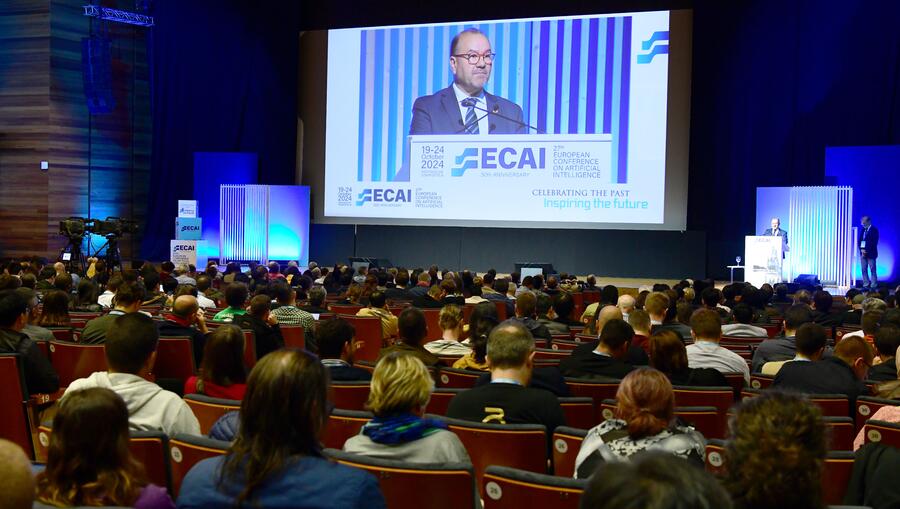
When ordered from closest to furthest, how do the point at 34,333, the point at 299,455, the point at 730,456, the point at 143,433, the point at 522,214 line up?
the point at 730,456
the point at 299,455
the point at 143,433
the point at 34,333
the point at 522,214

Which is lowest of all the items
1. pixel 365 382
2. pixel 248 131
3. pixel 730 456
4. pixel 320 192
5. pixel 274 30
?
pixel 365 382

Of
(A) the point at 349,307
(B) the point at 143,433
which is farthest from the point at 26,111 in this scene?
(B) the point at 143,433

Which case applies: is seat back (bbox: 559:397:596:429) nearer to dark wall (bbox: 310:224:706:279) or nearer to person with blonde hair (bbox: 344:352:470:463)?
person with blonde hair (bbox: 344:352:470:463)

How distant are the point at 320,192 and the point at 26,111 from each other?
5748 mm

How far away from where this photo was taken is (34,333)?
5.49m

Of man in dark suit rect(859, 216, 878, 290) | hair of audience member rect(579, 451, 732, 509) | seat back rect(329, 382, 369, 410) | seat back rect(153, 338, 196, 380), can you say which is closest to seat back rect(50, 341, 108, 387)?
seat back rect(153, 338, 196, 380)

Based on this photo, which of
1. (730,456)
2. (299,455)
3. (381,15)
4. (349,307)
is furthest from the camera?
(381,15)

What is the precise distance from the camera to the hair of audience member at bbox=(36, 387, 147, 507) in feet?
6.79

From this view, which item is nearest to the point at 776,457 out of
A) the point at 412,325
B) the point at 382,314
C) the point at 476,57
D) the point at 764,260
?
the point at 412,325

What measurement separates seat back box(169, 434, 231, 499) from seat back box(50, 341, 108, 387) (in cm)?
228

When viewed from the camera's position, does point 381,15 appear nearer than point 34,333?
No

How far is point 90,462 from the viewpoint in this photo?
2.09 m

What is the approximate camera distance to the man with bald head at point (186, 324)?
5598 mm

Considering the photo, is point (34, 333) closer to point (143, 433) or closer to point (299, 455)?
point (143, 433)
